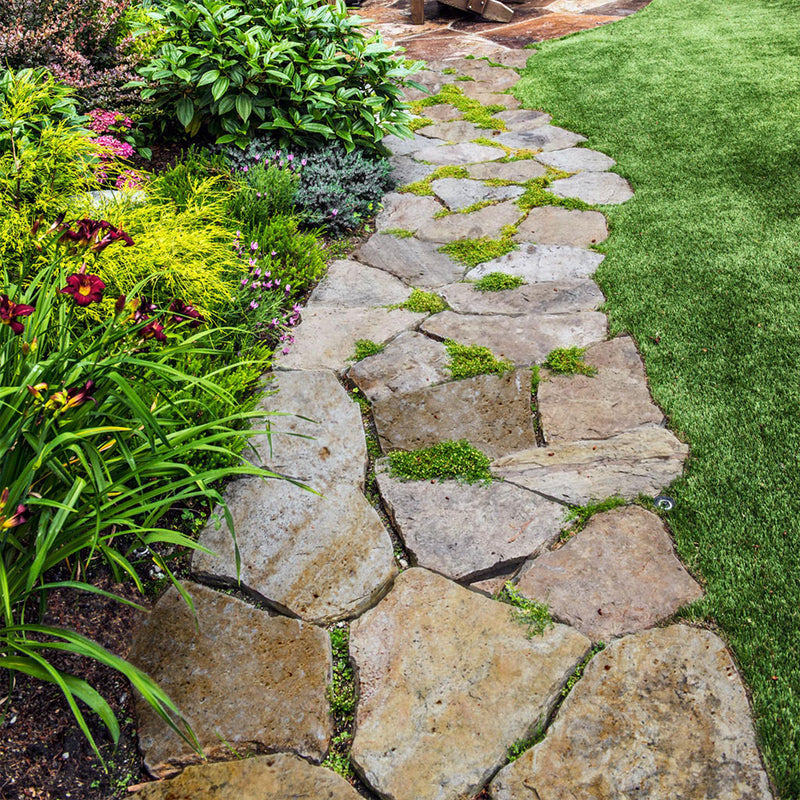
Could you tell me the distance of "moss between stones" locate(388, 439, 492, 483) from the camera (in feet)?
7.41

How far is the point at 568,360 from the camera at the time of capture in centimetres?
274

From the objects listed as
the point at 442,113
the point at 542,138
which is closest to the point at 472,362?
the point at 542,138

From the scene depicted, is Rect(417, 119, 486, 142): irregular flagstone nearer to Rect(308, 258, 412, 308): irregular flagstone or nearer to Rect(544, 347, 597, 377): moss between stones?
Rect(308, 258, 412, 308): irregular flagstone

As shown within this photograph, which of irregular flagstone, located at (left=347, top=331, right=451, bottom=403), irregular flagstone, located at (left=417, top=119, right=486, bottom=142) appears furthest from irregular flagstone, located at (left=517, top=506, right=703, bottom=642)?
irregular flagstone, located at (left=417, top=119, right=486, bottom=142)

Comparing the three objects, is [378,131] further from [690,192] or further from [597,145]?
[690,192]

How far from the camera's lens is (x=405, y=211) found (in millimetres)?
4086

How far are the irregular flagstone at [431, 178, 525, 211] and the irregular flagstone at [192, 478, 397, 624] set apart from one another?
8.20ft

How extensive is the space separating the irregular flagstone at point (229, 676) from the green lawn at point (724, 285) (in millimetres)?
1032

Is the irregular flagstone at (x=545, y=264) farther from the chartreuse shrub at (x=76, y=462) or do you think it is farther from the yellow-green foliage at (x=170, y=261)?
the chartreuse shrub at (x=76, y=462)

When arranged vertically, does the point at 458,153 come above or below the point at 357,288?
above

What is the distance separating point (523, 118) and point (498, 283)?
9.04ft

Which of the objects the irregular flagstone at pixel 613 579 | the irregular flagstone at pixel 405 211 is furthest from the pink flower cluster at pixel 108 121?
the irregular flagstone at pixel 613 579

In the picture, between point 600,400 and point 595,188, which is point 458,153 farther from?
point 600,400

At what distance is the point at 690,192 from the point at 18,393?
3.66 meters
